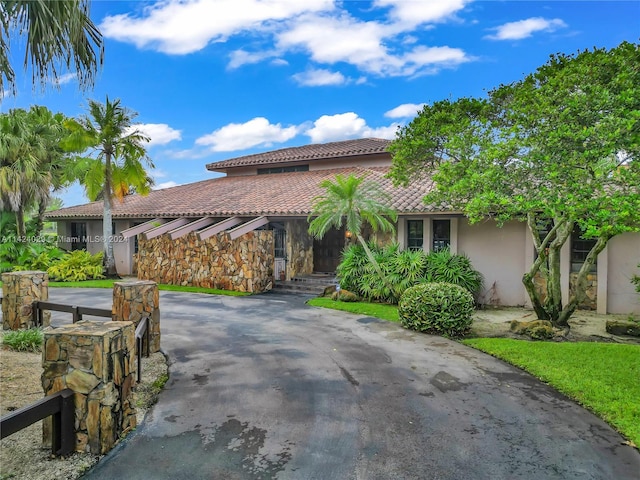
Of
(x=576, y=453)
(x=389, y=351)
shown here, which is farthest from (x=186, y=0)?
(x=576, y=453)

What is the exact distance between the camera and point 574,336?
9461 millimetres

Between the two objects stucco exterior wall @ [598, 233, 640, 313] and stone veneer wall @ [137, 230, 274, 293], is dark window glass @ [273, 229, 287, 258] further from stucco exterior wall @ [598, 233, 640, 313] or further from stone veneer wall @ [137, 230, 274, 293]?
stucco exterior wall @ [598, 233, 640, 313]

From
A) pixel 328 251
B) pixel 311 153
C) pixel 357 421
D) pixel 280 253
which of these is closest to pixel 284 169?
pixel 311 153

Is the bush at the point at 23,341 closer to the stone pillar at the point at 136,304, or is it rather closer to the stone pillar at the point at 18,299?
the stone pillar at the point at 18,299

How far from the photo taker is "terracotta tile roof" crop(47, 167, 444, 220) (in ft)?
51.5

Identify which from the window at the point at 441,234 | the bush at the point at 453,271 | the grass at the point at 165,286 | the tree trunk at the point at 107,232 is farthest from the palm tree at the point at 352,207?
the tree trunk at the point at 107,232

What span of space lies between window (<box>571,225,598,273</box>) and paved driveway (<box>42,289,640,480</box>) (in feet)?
22.4

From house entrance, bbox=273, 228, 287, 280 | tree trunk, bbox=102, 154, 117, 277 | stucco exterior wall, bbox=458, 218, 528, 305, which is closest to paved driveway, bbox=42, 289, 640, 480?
stucco exterior wall, bbox=458, 218, 528, 305

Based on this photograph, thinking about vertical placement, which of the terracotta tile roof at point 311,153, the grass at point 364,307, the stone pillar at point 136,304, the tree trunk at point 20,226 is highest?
the terracotta tile roof at point 311,153

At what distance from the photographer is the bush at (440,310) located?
9508 mm

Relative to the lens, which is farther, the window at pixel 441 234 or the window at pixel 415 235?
the window at pixel 415 235

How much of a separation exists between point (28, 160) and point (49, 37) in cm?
1754

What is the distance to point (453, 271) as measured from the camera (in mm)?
12828

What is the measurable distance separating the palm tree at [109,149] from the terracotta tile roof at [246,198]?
1.70 m
